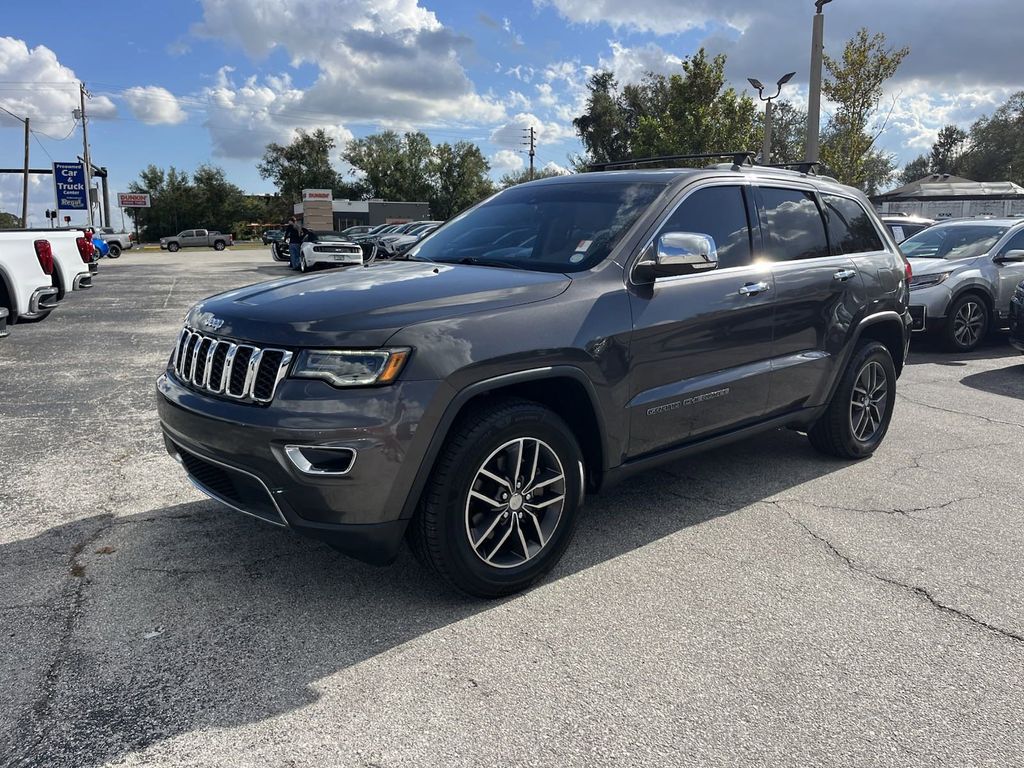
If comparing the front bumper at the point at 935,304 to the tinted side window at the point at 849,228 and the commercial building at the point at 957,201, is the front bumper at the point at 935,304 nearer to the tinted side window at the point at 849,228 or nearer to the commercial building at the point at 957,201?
the tinted side window at the point at 849,228

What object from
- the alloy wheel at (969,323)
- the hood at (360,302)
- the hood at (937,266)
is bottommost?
the alloy wheel at (969,323)

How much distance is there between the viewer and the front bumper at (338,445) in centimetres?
283

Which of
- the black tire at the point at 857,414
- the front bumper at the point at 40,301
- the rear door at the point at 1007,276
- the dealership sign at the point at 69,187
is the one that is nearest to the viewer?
the black tire at the point at 857,414

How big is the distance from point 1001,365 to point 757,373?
6.23 metres

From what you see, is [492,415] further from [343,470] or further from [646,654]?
[646,654]

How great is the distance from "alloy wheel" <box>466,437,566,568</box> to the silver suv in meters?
7.18

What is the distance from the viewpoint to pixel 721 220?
425cm

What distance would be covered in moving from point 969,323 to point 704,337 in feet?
24.2

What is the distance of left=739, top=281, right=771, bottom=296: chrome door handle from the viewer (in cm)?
415

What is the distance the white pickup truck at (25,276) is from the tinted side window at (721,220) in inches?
321

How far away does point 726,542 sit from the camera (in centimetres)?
393

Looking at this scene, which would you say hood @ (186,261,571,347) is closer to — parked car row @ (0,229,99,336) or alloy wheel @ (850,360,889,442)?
alloy wheel @ (850,360,889,442)

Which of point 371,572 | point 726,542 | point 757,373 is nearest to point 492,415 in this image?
point 371,572

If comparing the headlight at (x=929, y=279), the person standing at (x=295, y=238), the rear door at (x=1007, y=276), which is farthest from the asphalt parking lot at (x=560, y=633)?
the person standing at (x=295, y=238)
